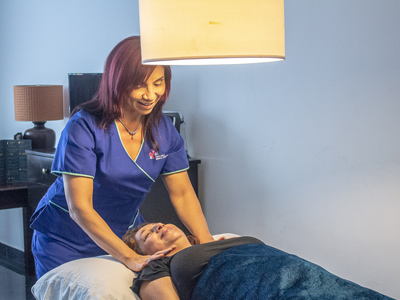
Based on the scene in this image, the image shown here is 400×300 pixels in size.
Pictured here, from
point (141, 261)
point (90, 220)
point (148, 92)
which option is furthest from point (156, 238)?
point (148, 92)

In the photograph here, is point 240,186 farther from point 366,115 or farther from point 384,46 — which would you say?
point 384,46

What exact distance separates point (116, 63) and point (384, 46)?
3.68 ft

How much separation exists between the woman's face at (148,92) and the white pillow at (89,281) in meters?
0.52

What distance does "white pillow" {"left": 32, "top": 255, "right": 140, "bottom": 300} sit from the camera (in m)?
1.74

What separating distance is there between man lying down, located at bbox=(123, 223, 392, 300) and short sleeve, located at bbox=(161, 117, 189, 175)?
0.31m

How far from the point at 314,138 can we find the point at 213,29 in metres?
1.47

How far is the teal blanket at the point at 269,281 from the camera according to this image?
1.55 meters

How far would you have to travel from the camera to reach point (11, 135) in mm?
4496

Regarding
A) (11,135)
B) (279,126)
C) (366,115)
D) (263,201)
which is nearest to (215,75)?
(279,126)

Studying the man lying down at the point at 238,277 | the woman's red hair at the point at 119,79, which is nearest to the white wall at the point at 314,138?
the man lying down at the point at 238,277

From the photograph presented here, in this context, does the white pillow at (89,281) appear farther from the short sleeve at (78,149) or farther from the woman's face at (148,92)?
the woman's face at (148,92)

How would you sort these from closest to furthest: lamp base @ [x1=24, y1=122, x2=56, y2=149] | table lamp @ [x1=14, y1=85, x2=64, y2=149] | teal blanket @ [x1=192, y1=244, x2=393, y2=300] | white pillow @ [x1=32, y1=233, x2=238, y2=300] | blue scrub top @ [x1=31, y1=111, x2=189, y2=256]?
teal blanket @ [x1=192, y1=244, x2=393, y2=300] → white pillow @ [x1=32, y1=233, x2=238, y2=300] → blue scrub top @ [x1=31, y1=111, x2=189, y2=256] → table lamp @ [x1=14, y1=85, x2=64, y2=149] → lamp base @ [x1=24, y1=122, x2=56, y2=149]

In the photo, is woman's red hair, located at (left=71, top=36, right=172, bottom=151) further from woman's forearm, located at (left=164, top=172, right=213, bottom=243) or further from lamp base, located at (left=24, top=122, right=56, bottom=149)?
lamp base, located at (left=24, top=122, right=56, bottom=149)

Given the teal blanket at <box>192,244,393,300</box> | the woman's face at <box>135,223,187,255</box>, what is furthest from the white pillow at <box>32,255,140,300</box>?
the teal blanket at <box>192,244,393,300</box>
